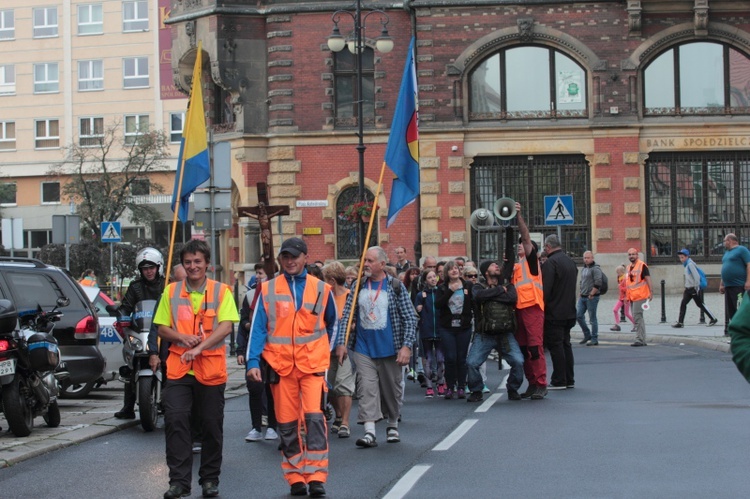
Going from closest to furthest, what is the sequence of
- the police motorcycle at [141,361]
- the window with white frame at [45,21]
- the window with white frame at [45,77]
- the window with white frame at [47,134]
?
1. the police motorcycle at [141,361]
2. the window with white frame at [47,134]
3. the window with white frame at [45,77]
4. the window with white frame at [45,21]

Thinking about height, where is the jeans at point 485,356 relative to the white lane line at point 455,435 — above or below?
above

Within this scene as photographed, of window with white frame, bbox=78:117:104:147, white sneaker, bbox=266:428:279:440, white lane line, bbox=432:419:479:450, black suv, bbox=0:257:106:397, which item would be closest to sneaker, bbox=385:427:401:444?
white lane line, bbox=432:419:479:450

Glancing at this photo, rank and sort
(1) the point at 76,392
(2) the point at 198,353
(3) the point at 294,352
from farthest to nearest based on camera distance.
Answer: (1) the point at 76,392 < (3) the point at 294,352 < (2) the point at 198,353

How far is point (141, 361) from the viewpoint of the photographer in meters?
13.6

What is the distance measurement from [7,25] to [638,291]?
53.7 m

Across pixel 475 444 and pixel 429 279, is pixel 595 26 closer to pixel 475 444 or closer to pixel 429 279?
pixel 429 279

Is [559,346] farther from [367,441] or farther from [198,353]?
[198,353]

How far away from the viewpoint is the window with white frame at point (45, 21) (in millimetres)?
71125

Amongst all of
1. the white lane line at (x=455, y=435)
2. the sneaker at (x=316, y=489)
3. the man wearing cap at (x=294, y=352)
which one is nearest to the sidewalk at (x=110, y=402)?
the man wearing cap at (x=294, y=352)

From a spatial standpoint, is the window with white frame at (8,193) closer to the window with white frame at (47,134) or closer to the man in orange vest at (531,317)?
the window with white frame at (47,134)

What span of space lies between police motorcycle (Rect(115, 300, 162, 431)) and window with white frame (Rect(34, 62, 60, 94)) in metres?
59.5

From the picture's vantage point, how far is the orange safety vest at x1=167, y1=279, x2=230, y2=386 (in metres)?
9.52

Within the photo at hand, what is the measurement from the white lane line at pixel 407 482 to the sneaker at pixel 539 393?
556 centimetres

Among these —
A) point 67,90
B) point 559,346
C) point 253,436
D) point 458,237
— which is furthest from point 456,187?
point 67,90
